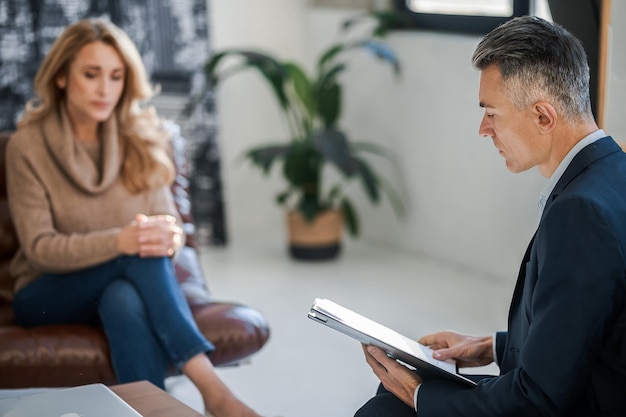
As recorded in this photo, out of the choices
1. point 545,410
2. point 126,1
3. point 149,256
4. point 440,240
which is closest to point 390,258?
point 440,240

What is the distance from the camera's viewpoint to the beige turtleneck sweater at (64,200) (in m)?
2.56

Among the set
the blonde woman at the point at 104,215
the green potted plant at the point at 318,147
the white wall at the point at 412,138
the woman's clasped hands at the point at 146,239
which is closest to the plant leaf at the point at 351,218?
the green potted plant at the point at 318,147

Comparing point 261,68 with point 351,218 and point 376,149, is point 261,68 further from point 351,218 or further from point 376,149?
point 351,218

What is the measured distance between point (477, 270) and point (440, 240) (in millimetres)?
250

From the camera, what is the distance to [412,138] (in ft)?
13.8

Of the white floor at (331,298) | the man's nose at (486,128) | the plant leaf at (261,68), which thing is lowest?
the white floor at (331,298)

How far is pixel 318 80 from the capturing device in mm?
4152

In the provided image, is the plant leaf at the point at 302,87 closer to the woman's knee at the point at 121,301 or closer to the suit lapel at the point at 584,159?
the woman's knee at the point at 121,301

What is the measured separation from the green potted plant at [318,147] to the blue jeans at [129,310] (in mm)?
1539

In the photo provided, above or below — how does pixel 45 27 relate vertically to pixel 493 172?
above

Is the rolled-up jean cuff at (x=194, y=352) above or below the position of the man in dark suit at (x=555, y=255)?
below

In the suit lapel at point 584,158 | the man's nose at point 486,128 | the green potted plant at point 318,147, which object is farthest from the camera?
the green potted plant at point 318,147

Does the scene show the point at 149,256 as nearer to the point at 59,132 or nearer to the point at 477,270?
the point at 59,132

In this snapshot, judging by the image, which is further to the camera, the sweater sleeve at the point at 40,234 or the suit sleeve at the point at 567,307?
the sweater sleeve at the point at 40,234
